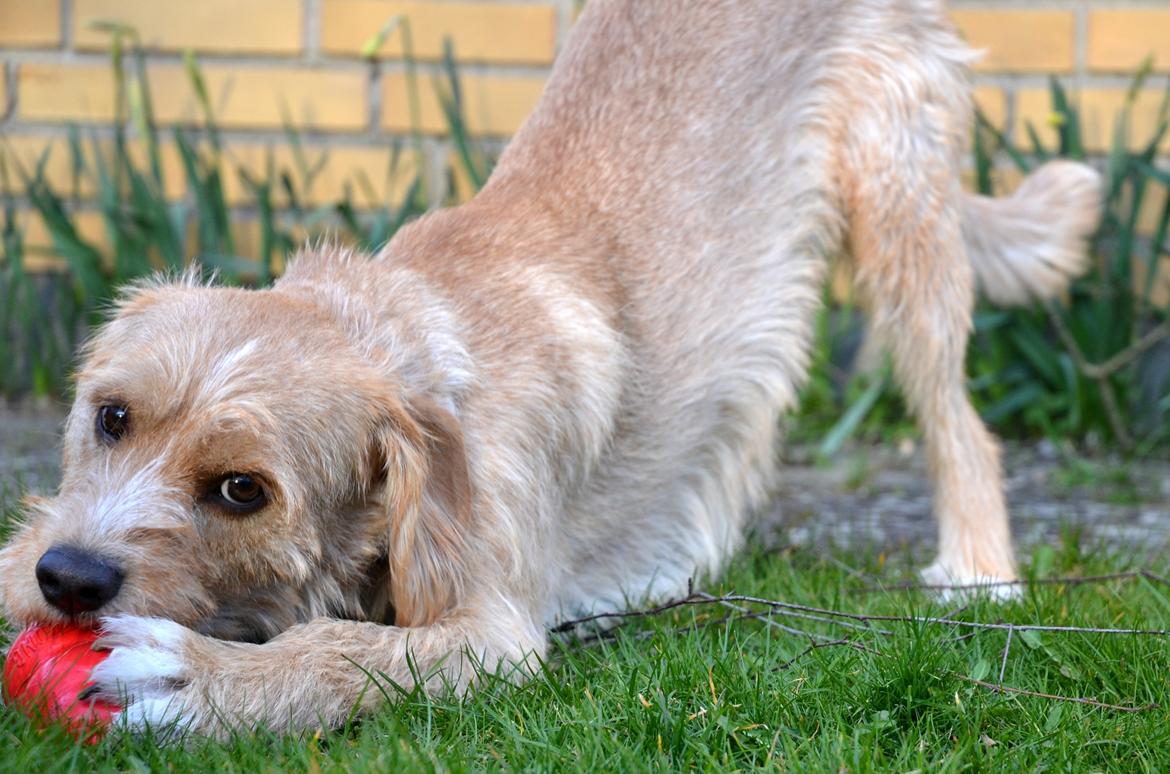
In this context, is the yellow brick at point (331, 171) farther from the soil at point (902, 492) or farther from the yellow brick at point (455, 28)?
the soil at point (902, 492)

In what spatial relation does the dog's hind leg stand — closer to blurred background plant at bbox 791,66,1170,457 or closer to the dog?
the dog

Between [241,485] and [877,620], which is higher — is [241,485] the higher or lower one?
the higher one

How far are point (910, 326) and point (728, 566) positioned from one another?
0.96 metres

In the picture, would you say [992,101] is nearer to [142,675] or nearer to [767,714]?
[767,714]

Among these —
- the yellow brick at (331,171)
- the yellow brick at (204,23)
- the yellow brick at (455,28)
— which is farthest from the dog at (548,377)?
the yellow brick at (204,23)

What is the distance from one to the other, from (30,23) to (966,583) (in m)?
4.06

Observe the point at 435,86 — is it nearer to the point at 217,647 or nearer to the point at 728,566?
the point at 728,566

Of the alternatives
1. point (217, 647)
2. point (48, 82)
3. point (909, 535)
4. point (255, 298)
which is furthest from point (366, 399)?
point (48, 82)

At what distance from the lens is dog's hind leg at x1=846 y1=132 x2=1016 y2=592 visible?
3646mm

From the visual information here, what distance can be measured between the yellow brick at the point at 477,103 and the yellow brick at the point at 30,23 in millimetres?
1298

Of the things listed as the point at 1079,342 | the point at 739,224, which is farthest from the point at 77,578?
the point at 1079,342

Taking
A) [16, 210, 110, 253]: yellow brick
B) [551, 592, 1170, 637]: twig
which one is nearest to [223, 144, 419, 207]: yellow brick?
[16, 210, 110, 253]: yellow brick

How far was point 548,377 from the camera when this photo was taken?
289 cm

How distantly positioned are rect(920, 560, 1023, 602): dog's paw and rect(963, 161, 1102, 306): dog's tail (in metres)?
1.10
